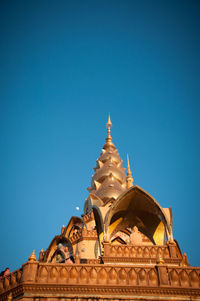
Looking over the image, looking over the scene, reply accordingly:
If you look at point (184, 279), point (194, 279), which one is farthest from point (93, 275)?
point (194, 279)

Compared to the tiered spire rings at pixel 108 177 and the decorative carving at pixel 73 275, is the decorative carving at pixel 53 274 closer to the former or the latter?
the decorative carving at pixel 73 275

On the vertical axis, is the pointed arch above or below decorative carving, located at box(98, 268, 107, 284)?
above

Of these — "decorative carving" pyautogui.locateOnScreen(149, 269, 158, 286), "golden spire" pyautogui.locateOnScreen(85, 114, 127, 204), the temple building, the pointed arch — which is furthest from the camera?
"golden spire" pyautogui.locateOnScreen(85, 114, 127, 204)

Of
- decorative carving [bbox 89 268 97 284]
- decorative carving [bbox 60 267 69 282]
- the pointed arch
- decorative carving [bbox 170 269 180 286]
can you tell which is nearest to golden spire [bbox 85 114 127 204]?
the pointed arch

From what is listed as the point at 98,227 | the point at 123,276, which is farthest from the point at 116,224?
the point at 123,276

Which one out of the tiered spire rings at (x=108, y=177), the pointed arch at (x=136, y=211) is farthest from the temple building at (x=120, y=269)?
the tiered spire rings at (x=108, y=177)

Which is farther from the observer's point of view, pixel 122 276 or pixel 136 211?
pixel 136 211

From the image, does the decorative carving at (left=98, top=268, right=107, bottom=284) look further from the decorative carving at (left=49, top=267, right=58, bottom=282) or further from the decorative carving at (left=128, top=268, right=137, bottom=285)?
the decorative carving at (left=49, top=267, right=58, bottom=282)

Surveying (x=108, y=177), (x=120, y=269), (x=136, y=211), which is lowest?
(x=120, y=269)

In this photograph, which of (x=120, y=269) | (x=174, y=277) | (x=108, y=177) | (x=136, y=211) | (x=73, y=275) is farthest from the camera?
(x=108, y=177)

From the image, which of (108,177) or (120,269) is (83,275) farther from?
(108,177)

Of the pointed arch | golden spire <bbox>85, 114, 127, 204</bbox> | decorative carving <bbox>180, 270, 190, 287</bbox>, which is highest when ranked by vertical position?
golden spire <bbox>85, 114, 127, 204</bbox>

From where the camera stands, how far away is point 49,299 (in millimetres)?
10250

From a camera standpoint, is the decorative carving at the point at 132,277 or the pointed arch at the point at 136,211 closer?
the decorative carving at the point at 132,277
